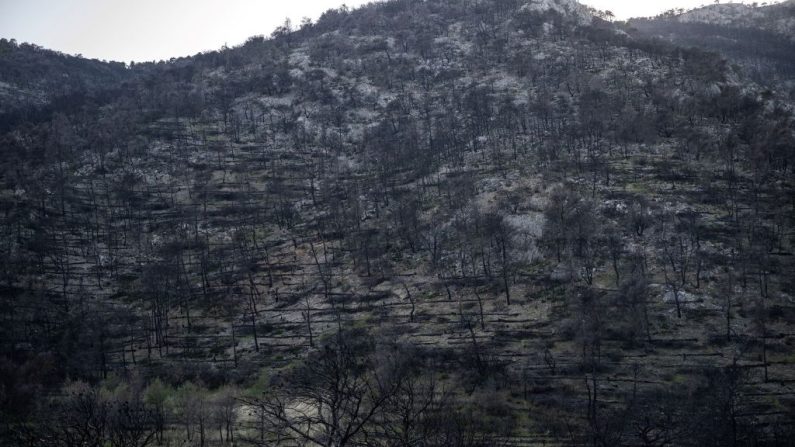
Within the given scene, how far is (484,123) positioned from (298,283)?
207ft

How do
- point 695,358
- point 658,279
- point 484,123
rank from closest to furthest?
point 695,358 → point 658,279 → point 484,123

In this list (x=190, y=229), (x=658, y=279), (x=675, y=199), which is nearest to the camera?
(x=658, y=279)

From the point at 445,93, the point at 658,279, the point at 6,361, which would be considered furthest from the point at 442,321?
the point at 445,93

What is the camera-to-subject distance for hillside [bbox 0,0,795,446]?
194 feet

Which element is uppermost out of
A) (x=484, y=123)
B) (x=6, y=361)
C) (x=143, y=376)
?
(x=484, y=123)

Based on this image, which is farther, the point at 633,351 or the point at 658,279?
the point at 658,279

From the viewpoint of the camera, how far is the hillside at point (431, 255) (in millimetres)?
59094

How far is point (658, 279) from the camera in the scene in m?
79.1

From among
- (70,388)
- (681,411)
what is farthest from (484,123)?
(70,388)

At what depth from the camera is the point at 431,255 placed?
97375 mm

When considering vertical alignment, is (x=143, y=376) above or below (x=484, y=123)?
below

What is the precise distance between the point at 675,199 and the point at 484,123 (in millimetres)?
51412

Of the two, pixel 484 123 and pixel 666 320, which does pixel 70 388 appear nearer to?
pixel 666 320

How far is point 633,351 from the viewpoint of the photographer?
68.7 m
